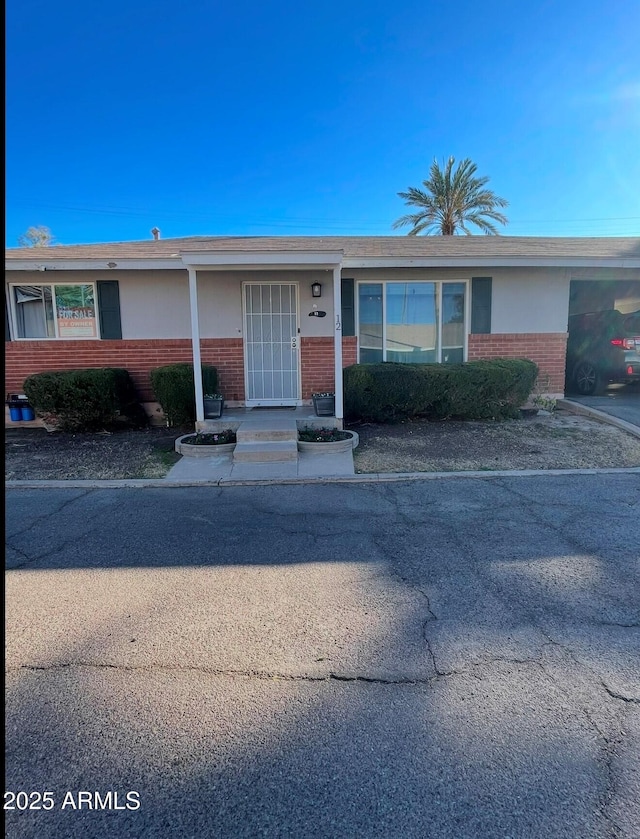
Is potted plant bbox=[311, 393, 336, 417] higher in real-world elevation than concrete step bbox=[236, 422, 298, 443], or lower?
higher

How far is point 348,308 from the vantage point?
30.0ft

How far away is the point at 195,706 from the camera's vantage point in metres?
2.11

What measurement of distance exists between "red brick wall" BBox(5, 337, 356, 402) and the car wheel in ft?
17.5

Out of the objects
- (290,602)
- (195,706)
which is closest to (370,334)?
(290,602)

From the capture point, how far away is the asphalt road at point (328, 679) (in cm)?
166

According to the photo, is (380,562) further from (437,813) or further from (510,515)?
(437,813)

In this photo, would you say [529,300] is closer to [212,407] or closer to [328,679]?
[212,407]

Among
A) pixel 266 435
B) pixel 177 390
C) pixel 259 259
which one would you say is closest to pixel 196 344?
pixel 177 390

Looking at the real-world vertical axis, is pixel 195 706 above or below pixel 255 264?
below

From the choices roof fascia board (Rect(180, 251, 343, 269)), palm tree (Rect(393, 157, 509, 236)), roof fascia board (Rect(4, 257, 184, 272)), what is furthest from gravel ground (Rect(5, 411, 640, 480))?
palm tree (Rect(393, 157, 509, 236))

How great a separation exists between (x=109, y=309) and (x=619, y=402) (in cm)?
999

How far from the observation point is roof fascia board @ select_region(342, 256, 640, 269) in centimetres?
859

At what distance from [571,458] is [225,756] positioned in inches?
222

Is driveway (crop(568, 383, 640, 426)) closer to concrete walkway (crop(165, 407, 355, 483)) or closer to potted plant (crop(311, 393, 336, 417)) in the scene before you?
potted plant (crop(311, 393, 336, 417))
